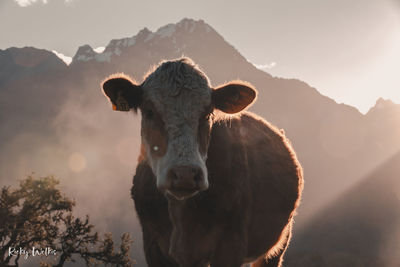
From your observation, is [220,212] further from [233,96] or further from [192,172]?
[233,96]

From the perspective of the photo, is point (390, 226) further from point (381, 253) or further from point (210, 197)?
point (210, 197)

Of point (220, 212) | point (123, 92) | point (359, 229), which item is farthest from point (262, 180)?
point (359, 229)

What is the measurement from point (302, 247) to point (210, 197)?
124m

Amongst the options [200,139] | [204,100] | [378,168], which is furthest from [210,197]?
[378,168]

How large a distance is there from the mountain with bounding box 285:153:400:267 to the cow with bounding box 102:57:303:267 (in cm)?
9806

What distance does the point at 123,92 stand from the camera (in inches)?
146

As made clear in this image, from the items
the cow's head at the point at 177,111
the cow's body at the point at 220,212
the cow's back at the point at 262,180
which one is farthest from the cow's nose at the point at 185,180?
the cow's back at the point at 262,180

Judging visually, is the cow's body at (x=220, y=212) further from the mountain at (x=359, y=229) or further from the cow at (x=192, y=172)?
the mountain at (x=359, y=229)

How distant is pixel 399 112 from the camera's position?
548 feet

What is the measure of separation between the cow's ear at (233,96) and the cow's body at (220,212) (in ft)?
0.92

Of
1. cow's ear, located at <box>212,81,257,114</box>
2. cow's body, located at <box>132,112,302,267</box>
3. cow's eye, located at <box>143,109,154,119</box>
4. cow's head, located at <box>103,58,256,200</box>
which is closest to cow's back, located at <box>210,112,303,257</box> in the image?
cow's body, located at <box>132,112,302,267</box>

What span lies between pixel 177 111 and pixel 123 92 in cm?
80

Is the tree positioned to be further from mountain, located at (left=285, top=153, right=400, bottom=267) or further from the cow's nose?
mountain, located at (left=285, top=153, right=400, bottom=267)

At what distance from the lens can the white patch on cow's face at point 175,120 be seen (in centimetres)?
295
